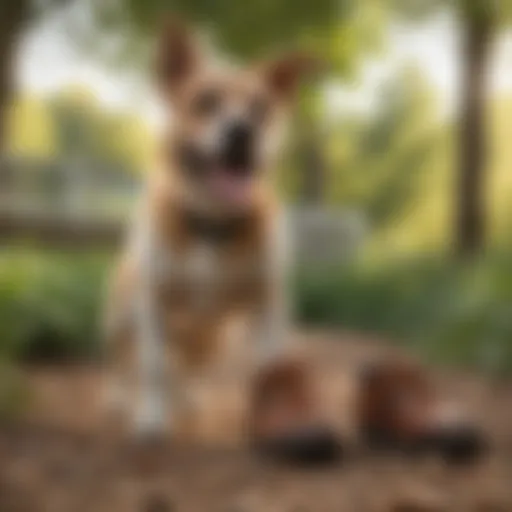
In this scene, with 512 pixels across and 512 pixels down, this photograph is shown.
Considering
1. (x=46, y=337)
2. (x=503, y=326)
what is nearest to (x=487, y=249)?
(x=503, y=326)

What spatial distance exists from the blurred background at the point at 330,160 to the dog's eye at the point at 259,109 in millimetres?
33

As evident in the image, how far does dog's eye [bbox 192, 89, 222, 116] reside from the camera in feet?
2.82

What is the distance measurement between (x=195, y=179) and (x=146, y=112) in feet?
0.26

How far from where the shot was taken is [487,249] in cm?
Result: 95

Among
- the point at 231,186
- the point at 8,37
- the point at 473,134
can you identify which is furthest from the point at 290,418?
the point at 8,37

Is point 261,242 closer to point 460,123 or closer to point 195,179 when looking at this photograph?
point 195,179

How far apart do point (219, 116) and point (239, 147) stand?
1.3 inches

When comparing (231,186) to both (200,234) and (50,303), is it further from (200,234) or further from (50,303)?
(50,303)

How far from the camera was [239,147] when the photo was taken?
0.86 m

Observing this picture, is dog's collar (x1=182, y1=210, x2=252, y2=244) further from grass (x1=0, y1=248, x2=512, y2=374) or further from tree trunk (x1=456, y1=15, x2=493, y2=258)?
tree trunk (x1=456, y1=15, x2=493, y2=258)

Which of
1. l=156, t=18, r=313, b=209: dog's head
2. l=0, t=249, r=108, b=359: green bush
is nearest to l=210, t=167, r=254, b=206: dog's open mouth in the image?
l=156, t=18, r=313, b=209: dog's head

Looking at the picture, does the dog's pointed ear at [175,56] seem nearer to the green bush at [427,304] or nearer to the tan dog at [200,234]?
the tan dog at [200,234]

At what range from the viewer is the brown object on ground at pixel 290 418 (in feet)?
2.73

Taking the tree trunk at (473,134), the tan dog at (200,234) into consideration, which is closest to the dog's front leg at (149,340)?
the tan dog at (200,234)
